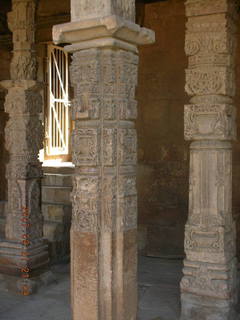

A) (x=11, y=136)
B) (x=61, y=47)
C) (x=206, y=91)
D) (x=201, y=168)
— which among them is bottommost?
(x=201, y=168)

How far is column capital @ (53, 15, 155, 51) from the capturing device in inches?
138

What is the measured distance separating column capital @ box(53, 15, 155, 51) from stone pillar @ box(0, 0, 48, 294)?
277 centimetres

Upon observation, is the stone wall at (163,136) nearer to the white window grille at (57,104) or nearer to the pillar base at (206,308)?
the pillar base at (206,308)

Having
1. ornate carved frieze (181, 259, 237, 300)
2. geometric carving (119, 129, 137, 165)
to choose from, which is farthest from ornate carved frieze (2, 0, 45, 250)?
geometric carving (119, 129, 137, 165)

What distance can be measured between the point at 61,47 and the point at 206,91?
6340 millimetres

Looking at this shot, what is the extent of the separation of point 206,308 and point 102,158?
2.39 m

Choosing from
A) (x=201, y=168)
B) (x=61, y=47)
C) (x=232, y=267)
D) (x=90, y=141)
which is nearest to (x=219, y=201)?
(x=201, y=168)

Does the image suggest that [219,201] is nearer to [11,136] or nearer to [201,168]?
[201,168]

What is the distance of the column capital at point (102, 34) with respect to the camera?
11.5 feet

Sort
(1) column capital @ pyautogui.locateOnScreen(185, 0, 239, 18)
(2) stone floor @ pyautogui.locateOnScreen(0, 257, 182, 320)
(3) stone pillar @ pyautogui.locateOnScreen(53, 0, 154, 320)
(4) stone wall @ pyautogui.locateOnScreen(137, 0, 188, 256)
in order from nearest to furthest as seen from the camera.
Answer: (3) stone pillar @ pyautogui.locateOnScreen(53, 0, 154, 320) < (1) column capital @ pyautogui.locateOnScreen(185, 0, 239, 18) < (2) stone floor @ pyautogui.locateOnScreen(0, 257, 182, 320) < (4) stone wall @ pyautogui.locateOnScreen(137, 0, 188, 256)

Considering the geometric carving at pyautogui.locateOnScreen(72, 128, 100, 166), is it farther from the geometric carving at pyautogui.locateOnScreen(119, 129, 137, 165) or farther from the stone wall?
the stone wall

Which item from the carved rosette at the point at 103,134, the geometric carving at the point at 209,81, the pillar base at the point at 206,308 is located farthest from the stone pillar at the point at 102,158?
the pillar base at the point at 206,308

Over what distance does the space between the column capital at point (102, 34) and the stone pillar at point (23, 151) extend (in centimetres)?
277

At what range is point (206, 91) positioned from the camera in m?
5.13
